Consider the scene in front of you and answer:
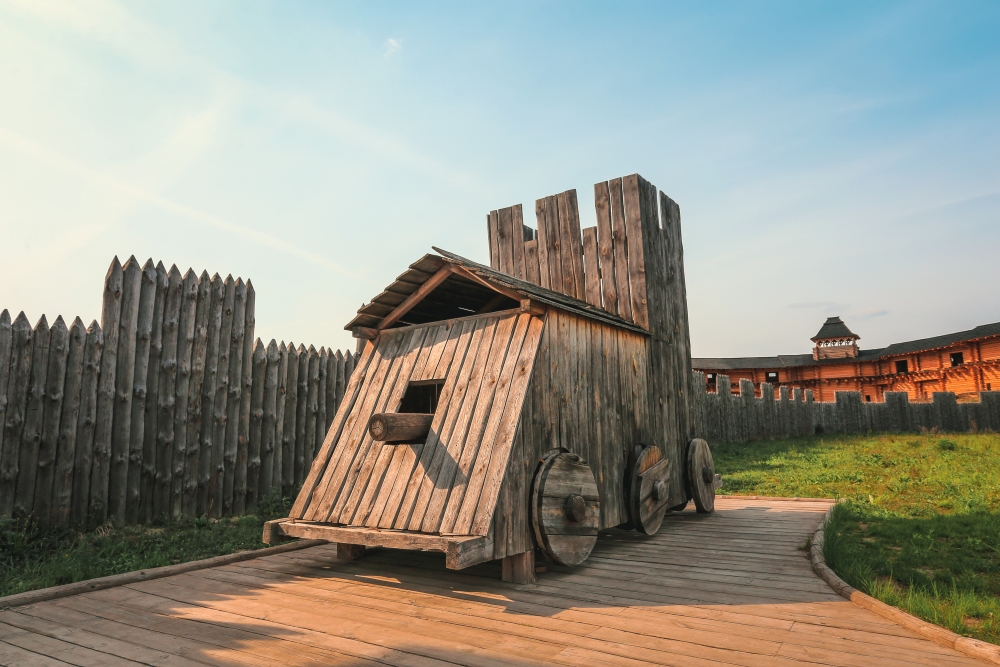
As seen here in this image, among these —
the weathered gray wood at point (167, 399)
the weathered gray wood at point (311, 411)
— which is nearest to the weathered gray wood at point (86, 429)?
the weathered gray wood at point (167, 399)

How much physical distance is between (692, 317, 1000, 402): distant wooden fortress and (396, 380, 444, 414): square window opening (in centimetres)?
3310

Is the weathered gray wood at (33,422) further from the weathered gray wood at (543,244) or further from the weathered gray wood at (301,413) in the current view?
Result: the weathered gray wood at (543,244)

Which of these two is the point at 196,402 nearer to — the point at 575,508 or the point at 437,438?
the point at 437,438

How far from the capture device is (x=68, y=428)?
237 inches

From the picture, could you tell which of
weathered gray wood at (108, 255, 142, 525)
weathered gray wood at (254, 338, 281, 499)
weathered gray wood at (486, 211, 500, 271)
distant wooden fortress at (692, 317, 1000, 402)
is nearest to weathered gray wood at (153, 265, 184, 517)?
weathered gray wood at (108, 255, 142, 525)

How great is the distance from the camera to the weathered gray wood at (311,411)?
8547mm

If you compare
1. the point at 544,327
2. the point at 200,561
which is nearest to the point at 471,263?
the point at 544,327

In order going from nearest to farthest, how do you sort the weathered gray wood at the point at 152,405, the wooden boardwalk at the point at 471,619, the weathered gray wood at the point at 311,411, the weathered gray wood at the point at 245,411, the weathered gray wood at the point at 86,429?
the wooden boardwalk at the point at 471,619 < the weathered gray wood at the point at 86,429 < the weathered gray wood at the point at 152,405 < the weathered gray wood at the point at 245,411 < the weathered gray wood at the point at 311,411

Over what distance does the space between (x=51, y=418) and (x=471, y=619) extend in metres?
4.88

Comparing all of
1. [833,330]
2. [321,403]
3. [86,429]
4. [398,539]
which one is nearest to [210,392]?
[86,429]

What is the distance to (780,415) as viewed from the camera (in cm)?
2217

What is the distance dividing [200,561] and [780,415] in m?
21.4

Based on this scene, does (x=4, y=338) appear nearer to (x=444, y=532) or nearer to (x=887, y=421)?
(x=444, y=532)

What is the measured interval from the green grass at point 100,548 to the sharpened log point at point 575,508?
332 centimetres
